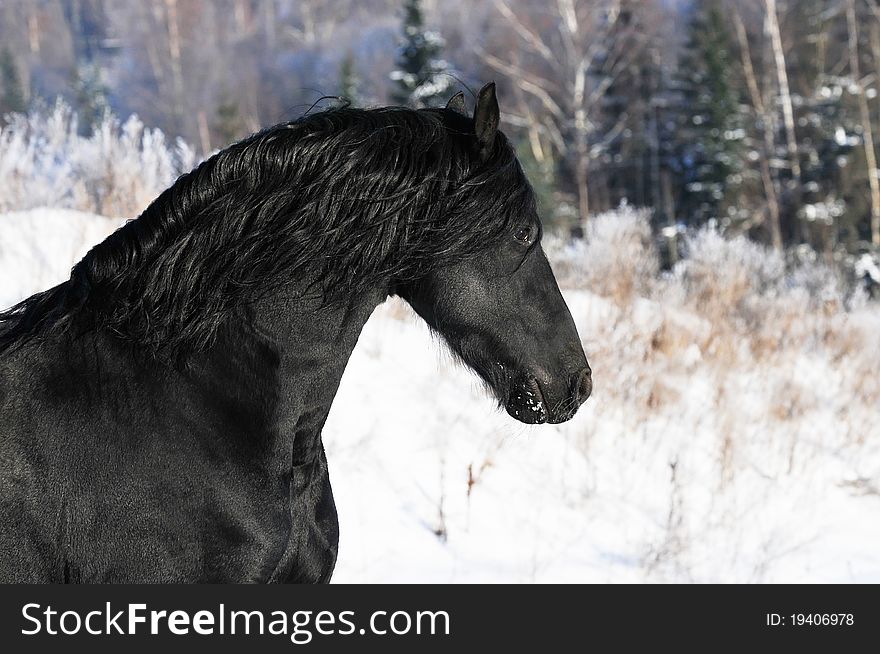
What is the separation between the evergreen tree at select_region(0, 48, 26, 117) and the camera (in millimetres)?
33375

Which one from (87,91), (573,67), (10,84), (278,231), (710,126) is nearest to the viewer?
(278,231)

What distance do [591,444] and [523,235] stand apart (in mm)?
3806

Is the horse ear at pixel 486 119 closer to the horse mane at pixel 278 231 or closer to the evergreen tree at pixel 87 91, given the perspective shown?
the horse mane at pixel 278 231

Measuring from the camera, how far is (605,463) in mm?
5684

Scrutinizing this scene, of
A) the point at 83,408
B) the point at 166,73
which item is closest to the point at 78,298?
the point at 83,408

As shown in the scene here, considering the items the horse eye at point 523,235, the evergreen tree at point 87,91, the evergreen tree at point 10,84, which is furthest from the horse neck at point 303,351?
the evergreen tree at point 87,91

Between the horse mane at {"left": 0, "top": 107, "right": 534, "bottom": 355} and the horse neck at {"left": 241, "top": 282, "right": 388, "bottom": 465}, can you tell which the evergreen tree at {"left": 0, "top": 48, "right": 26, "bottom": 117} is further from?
the horse neck at {"left": 241, "top": 282, "right": 388, "bottom": 465}

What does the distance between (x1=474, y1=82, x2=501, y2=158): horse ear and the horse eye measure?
0.19 m

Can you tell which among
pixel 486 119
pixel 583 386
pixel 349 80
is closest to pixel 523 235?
pixel 486 119

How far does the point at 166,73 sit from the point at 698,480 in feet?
125

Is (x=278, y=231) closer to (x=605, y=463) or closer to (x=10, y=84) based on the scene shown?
(x=605, y=463)

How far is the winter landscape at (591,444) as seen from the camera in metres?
4.60

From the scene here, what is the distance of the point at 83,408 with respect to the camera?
1979 mm

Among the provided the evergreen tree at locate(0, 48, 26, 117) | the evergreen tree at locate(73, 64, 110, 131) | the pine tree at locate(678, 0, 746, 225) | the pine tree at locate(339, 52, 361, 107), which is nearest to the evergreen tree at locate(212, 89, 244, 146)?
the pine tree at locate(339, 52, 361, 107)
